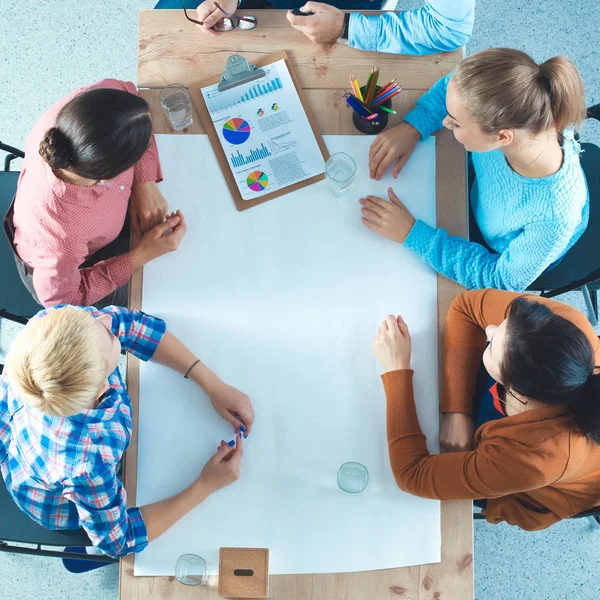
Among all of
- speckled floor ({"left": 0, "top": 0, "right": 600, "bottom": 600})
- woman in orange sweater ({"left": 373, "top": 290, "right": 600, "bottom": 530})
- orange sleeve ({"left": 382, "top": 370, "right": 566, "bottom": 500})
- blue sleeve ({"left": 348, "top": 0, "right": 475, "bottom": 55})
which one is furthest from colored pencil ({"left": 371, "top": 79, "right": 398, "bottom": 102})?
speckled floor ({"left": 0, "top": 0, "right": 600, "bottom": 600})

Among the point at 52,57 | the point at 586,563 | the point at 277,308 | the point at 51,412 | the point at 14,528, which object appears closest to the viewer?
the point at 51,412

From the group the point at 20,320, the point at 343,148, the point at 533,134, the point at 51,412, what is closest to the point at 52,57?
the point at 20,320

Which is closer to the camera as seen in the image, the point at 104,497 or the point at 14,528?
the point at 104,497

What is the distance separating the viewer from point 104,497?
1110 mm

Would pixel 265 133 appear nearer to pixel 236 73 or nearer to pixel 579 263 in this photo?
pixel 236 73

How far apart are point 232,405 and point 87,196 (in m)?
0.52

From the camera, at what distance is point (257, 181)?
1.33 metres

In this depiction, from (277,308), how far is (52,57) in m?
1.57

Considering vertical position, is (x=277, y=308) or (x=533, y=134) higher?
(x=533, y=134)

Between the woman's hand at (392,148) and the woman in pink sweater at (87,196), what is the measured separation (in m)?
0.44

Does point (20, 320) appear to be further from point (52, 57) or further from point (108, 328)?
point (52, 57)

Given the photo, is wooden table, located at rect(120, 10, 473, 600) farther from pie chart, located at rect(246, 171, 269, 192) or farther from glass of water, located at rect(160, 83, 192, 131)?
pie chart, located at rect(246, 171, 269, 192)

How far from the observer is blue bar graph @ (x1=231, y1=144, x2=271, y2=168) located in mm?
1335

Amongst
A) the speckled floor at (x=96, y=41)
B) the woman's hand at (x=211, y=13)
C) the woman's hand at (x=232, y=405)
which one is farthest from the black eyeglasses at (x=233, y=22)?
the speckled floor at (x=96, y=41)
